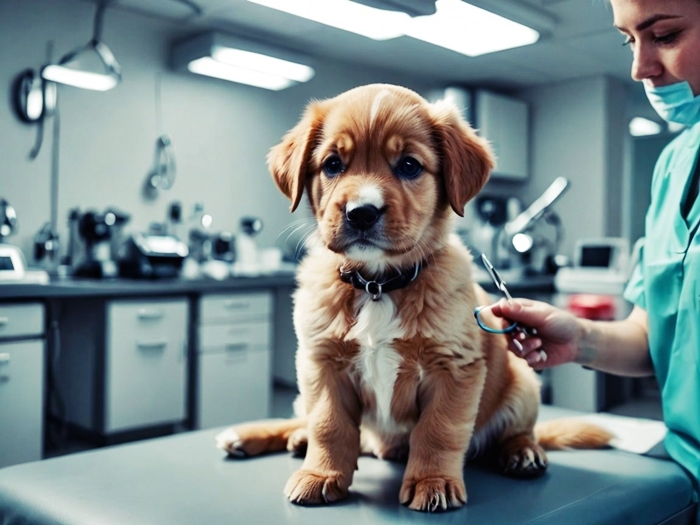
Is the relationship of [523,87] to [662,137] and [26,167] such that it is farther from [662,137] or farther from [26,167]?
[26,167]

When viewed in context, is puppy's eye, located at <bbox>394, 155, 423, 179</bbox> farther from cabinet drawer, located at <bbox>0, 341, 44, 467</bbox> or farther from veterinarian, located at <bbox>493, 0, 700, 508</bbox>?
cabinet drawer, located at <bbox>0, 341, 44, 467</bbox>

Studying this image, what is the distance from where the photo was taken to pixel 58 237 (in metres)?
3.45

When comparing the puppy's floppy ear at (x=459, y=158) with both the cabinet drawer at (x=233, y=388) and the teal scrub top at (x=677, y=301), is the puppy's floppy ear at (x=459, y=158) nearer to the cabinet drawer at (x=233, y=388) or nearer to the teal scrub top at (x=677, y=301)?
the teal scrub top at (x=677, y=301)

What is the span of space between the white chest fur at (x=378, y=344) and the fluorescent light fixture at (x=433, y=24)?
103 centimetres

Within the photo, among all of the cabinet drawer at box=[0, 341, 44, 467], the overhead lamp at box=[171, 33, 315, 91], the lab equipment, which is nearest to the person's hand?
the cabinet drawer at box=[0, 341, 44, 467]

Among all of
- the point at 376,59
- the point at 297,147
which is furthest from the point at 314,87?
the point at 297,147

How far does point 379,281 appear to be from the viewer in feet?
3.16

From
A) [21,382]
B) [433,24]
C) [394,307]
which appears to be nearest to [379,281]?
[394,307]

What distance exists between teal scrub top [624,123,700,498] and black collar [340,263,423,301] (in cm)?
48

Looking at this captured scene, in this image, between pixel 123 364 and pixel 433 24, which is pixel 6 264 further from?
pixel 433 24

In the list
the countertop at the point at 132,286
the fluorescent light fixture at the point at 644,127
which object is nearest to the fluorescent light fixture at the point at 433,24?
the countertop at the point at 132,286

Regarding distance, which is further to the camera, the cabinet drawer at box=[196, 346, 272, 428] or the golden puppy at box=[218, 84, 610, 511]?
the cabinet drawer at box=[196, 346, 272, 428]

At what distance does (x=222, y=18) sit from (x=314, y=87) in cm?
119

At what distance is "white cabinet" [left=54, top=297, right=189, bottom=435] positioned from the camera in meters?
2.93
